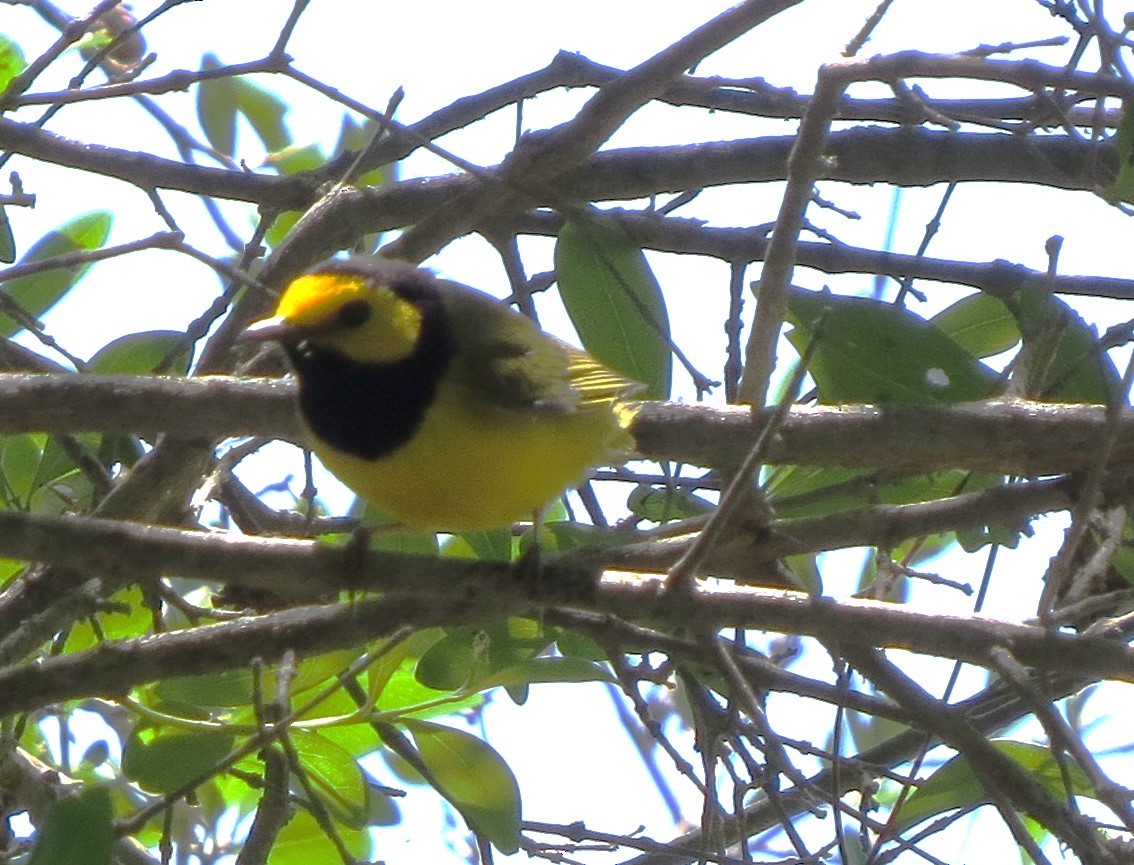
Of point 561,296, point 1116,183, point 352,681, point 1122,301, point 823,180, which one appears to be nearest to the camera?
point 1116,183

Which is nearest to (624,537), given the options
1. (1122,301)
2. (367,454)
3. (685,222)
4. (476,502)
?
(476,502)

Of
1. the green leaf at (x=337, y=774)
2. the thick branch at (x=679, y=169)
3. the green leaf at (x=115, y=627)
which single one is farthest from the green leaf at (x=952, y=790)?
the green leaf at (x=115, y=627)

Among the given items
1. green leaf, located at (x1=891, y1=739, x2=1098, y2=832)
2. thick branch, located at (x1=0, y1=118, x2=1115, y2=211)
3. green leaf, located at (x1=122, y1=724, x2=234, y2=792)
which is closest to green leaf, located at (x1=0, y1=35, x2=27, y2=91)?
thick branch, located at (x1=0, y1=118, x2=1115, y2=211)

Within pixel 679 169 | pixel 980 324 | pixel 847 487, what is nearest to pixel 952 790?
pixel 847 487

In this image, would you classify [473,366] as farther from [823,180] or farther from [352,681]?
[823,180]

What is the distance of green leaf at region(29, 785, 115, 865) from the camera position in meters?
1.78

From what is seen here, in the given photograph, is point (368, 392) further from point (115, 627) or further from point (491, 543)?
point (115, 627)

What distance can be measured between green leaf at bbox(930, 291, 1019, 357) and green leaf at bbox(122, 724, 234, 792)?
1636 mm

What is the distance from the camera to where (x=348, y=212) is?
2.93 m

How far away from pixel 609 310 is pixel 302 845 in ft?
4.14

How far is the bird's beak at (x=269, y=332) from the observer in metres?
2.38

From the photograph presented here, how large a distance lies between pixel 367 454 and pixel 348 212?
0.80m

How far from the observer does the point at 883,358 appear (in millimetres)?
2371

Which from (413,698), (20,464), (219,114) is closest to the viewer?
(413,698)
